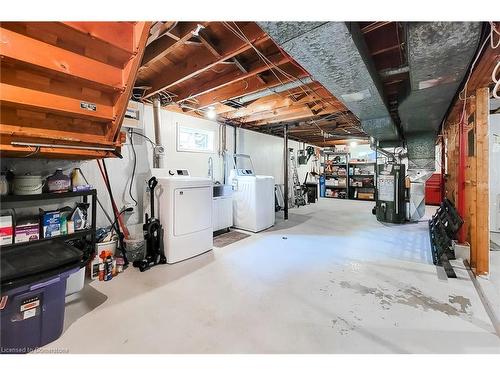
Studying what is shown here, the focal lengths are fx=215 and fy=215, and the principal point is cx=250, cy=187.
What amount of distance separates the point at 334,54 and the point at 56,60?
6.25 feet

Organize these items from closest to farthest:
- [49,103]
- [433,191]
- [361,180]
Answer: [49,103] → [433,191] → [361,180]

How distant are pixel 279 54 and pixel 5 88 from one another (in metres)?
2.19

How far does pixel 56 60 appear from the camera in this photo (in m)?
1.37

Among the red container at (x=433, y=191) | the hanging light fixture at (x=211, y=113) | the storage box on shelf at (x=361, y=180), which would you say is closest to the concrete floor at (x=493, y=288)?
the hanging light fixture at (x=211, y=113)

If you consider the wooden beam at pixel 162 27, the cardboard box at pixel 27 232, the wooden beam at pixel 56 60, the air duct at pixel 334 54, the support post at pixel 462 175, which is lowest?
the cardboard box at pixel 27 232

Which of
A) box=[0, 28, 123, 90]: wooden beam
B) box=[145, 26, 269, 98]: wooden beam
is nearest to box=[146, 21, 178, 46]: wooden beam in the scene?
box=[0, 28, 123, 90]: wooden beam

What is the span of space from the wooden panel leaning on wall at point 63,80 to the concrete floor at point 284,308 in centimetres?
148

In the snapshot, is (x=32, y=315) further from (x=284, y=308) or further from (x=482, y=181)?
(x=482, y=181)

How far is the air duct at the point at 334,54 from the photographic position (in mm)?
1357

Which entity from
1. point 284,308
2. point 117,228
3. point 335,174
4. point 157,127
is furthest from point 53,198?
point 335,174

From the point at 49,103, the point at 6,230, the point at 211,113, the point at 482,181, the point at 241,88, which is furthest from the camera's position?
the point at 211,113

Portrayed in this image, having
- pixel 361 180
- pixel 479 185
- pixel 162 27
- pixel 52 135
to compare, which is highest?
pixel 162 27

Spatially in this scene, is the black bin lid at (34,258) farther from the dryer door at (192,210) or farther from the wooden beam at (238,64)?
the wooden beam at (238,64)

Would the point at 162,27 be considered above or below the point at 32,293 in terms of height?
above
